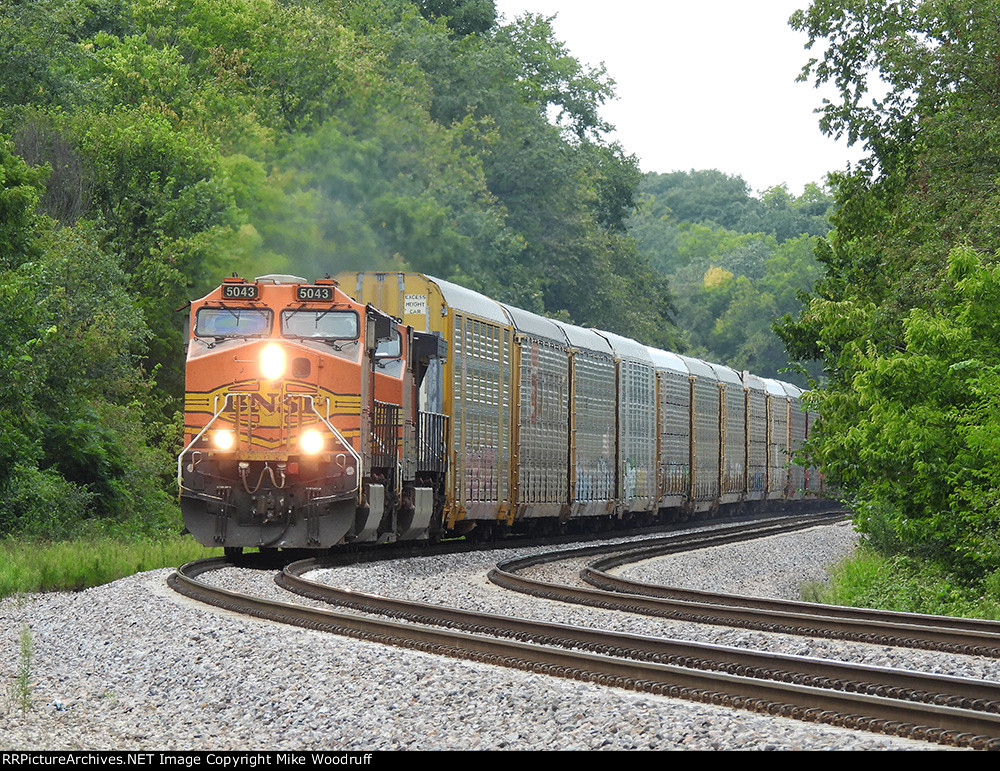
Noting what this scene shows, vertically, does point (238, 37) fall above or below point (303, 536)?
above

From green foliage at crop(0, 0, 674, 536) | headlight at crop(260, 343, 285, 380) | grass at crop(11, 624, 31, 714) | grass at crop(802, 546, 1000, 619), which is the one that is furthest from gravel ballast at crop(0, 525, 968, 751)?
green foliage at crop(0, 0, 674, 536)

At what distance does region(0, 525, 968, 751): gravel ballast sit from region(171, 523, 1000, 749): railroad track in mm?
249

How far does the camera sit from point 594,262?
209 feet

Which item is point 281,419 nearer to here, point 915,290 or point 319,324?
point 319,324

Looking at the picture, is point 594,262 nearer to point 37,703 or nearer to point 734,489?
point 734,489

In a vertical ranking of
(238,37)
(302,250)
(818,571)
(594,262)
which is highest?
(238,37)

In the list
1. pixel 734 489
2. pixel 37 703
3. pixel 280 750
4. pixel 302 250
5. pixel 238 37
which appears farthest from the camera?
pixel 238 37

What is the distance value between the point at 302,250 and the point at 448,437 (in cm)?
1442

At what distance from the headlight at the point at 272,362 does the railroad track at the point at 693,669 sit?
4084 millimetres

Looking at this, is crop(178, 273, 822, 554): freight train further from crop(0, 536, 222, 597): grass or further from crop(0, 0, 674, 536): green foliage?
crop(0, 0, 674, 536): green foliage

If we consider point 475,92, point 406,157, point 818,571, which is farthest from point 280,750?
point 475,92

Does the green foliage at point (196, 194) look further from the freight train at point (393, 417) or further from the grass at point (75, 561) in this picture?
the freight train at point (393, 417)

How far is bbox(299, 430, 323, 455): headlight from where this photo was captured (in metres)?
17.3
